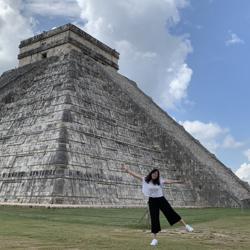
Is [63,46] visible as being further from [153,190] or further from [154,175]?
[153,190]

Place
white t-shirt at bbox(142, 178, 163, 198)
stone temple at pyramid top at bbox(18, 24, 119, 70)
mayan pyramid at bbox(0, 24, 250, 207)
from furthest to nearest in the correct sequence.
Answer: stone temple at pyramid top at bbox(18, 24, 119, 70) < mayan pyramid at bbox(0, 24, 250, 207) < white t-shirt at bbox(142, 178, 163, 198)

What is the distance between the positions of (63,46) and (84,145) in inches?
501

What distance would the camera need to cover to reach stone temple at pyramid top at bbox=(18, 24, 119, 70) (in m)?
28.2

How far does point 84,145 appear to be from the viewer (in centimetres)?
1739

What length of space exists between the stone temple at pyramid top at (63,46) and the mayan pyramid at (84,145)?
107 mm

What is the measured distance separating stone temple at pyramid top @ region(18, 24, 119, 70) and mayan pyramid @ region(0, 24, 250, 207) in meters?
0.11

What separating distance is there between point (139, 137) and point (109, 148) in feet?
12.1

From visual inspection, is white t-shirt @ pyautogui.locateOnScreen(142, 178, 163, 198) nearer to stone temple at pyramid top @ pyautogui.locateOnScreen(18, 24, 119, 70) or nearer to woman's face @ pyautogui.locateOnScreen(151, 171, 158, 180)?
woman's face @ pyautogui.locateOnScreen(151, 171, 158, 180)

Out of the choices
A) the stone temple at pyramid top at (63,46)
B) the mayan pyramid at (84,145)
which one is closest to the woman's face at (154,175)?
the mayan pyramid at (84,145)

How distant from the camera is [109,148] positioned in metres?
18.8

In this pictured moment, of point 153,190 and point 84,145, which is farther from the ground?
point 84,145

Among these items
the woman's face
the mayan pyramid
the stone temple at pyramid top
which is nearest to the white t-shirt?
the woman's face

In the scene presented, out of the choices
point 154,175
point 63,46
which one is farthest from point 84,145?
point 63,46

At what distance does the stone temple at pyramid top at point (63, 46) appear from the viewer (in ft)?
92.4
